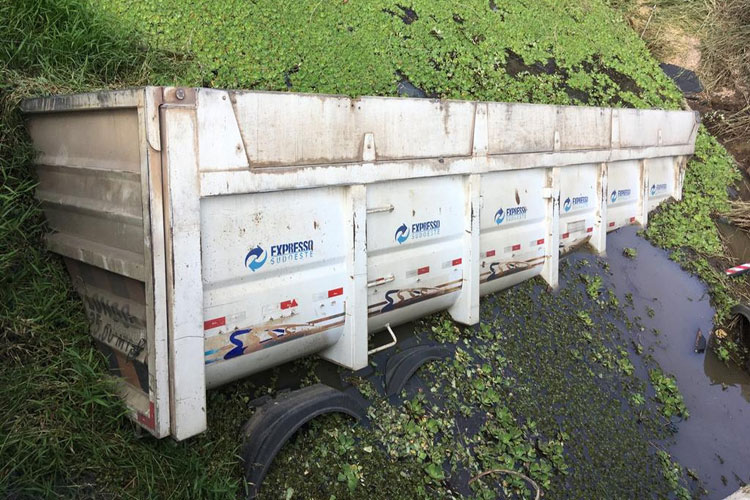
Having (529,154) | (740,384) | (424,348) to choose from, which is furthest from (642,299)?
(424,348)

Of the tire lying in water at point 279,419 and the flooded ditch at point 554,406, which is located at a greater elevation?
the tire lying in water at point 279,419

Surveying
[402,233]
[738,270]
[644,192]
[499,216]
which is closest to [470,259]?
[499,216]

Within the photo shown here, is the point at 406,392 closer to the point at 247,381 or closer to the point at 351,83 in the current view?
the point at 247,381

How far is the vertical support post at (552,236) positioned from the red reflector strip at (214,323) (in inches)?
127

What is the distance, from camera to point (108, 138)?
10.4 ft

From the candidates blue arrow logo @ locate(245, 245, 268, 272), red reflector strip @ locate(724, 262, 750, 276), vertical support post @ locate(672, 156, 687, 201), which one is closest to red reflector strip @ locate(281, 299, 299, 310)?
blue arrow logo @ locate(245, 245, 268, 272)

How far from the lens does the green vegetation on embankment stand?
123 inches

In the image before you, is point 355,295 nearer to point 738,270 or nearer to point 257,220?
point 257,220

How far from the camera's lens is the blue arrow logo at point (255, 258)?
3311 millimetres

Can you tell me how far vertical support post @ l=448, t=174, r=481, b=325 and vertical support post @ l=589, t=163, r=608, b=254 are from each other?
207 centimetres

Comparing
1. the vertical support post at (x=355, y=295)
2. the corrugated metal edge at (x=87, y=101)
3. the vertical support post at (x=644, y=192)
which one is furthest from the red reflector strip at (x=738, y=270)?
the corrugated metal edge at (x=87, y=101)

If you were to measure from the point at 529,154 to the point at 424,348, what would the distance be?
1.81 meters

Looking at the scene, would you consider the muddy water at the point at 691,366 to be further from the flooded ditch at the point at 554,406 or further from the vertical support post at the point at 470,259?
the vertical support post at the point at 470,259

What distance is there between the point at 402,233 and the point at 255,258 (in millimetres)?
1191
